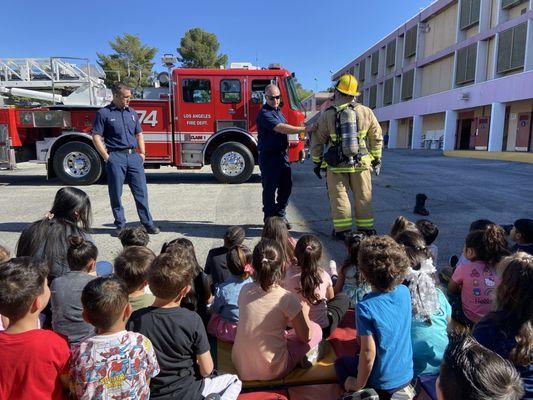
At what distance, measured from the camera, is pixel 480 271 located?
9.59ft

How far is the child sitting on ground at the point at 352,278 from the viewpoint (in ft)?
10.3

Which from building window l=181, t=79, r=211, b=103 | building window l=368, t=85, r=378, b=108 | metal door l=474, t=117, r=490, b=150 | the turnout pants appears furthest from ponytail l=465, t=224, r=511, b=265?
building window l=368, t=85, r=378, b=108

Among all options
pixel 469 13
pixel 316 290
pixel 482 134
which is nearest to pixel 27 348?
pixel 316 290

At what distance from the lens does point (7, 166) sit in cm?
1032

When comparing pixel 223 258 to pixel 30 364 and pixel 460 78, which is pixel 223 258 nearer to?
pixel 30 364

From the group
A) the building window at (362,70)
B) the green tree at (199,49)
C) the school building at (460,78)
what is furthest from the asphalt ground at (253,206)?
the building window at (362,70)

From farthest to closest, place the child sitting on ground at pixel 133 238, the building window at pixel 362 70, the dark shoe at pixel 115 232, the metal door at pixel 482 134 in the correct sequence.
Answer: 1. the building window at pixel 362 70
2. the metal door at pixel 482 134
3. the dark shoe at pixel 115 232
4. the child sitting on ground at pixel 133 238

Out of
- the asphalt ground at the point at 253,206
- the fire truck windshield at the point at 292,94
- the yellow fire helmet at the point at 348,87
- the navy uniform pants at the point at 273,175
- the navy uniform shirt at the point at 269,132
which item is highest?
the fire truck windshield at the point at 292,94

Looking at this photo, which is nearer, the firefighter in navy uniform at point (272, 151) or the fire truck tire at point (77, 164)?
the firefighter in navy uniform at point (272, 151)

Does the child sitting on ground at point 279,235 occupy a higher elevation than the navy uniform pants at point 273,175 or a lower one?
lower

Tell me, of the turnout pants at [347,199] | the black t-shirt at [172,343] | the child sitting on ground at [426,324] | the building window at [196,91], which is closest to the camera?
the black t-shirt at [172,343]

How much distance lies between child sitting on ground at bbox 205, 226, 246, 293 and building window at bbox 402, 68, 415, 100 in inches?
1616

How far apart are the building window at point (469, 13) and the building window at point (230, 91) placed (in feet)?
89.5

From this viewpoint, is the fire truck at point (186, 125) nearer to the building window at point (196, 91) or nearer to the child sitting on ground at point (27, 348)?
the building window at point (196, 91)
